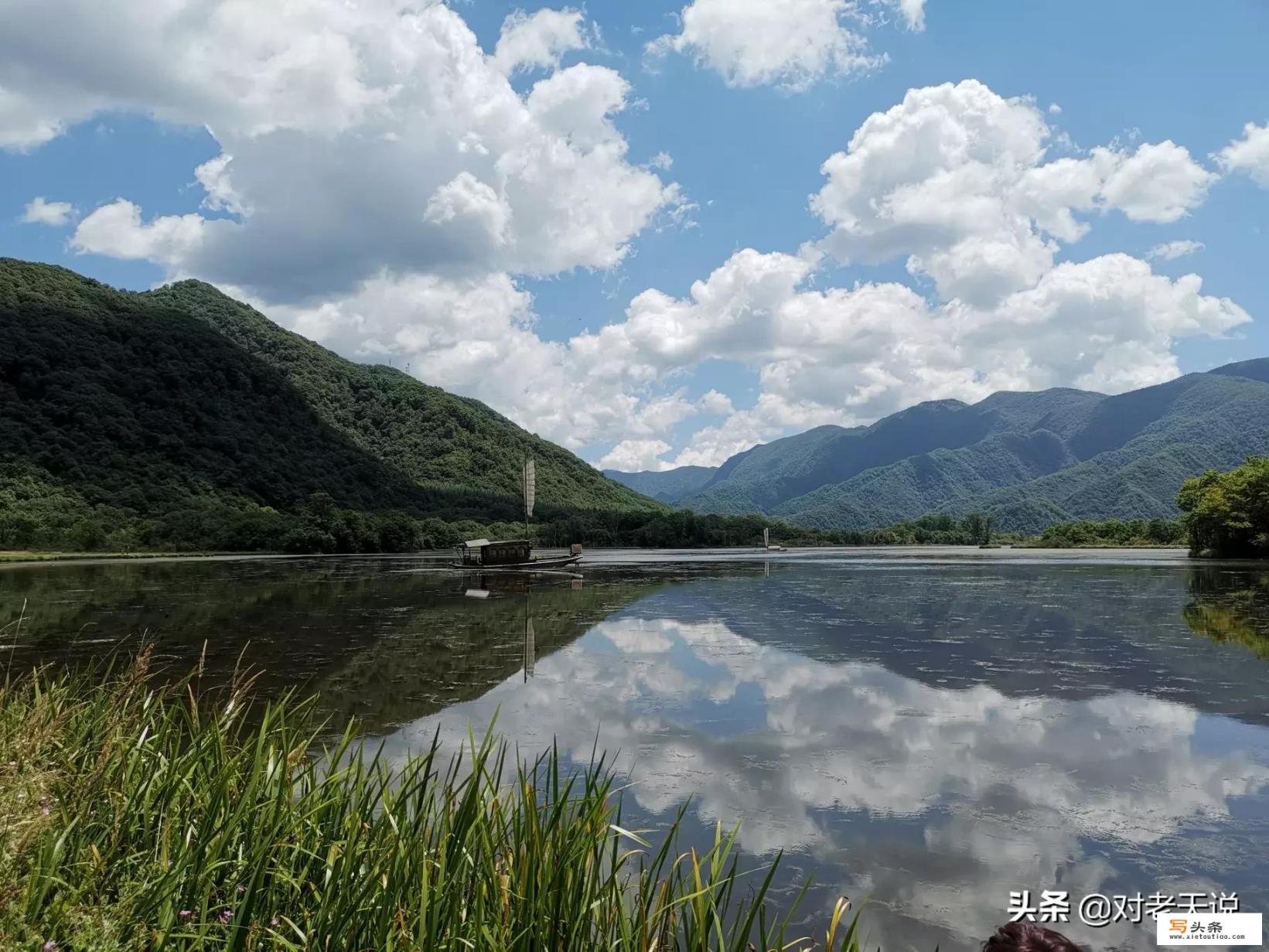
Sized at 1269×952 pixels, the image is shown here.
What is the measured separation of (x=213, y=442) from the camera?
314 ft

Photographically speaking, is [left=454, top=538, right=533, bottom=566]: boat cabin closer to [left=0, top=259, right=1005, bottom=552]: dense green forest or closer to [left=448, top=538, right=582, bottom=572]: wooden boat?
[left=448, top=538, right=582, bottom=572]: wooden boat

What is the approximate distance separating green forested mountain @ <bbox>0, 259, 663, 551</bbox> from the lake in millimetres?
51462

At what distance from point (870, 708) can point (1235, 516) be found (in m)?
54.4

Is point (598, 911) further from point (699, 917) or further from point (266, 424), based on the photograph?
point (266, 424)

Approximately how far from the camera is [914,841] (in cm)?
644

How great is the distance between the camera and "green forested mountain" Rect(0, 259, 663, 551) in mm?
73312

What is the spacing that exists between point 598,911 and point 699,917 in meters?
0.58

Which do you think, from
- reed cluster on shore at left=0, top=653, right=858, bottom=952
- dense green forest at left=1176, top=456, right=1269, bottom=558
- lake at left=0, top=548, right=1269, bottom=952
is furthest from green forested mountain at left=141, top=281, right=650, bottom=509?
reed cluster on shore at left=0, top=653, right=858, bottom=952

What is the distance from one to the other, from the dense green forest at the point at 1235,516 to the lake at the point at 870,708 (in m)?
31.5

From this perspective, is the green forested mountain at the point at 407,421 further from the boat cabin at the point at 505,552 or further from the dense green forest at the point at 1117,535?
the boat cabin at the point at 505,552

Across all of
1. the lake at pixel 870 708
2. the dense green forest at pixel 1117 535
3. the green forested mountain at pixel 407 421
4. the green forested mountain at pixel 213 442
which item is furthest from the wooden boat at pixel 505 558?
the dense green forest at pixel 1117 535

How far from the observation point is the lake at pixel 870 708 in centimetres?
606

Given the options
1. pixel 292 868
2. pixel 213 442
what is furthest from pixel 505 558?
pixel 213 442

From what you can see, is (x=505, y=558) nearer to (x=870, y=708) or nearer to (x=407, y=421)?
(x=870, y=708)
